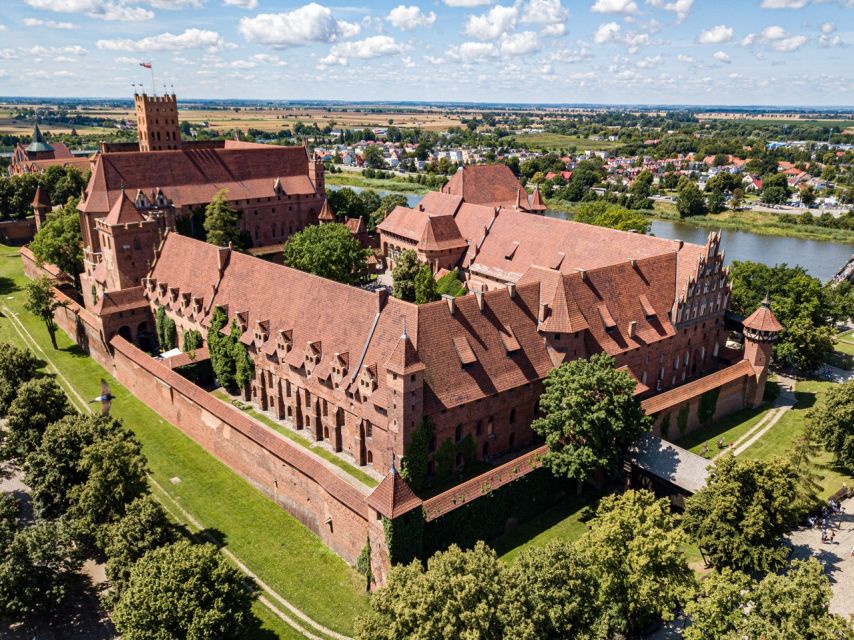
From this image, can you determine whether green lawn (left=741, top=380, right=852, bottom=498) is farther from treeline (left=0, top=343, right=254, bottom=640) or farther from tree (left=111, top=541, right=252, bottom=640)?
treeline (left=0, top=343, right=254, bottom=640)

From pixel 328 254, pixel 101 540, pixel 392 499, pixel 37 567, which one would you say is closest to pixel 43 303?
pixel 328 254

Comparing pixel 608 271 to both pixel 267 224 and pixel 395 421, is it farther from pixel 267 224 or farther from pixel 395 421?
pixel 267 224

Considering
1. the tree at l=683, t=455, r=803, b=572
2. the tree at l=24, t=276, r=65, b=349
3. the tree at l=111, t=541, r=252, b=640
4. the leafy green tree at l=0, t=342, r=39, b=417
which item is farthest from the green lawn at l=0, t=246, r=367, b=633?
the tree at l=683, t=455, r=803, b=572

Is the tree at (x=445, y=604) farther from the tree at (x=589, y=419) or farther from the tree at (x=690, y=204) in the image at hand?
the tree at (x=690, y=204)

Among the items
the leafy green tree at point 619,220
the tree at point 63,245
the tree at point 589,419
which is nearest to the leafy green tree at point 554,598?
the tree at point 589,419

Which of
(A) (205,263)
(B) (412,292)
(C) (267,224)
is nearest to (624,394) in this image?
(B) (412,292)
